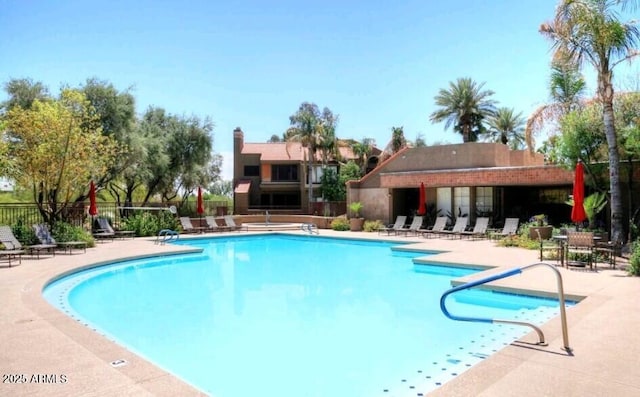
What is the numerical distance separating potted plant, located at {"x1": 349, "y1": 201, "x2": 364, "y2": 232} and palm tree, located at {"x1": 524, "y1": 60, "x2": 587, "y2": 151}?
1031 centimetres

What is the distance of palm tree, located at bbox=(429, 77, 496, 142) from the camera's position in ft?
122

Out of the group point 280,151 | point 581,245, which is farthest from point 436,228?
point 280,151

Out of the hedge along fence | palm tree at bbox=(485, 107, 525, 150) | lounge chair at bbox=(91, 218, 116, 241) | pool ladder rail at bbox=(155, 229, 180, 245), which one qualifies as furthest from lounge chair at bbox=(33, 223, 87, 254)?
palm tree at bbox=(485, 107, 525, 150)

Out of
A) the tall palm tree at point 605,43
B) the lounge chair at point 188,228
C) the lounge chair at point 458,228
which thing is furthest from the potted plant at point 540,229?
the lounge chair at point 188,228

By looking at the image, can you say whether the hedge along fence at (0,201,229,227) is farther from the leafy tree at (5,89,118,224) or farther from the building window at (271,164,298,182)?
the building window at (271,164,298,182)

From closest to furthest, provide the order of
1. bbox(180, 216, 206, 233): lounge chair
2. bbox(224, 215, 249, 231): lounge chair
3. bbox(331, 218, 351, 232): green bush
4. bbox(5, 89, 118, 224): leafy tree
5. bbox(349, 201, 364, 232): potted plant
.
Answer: bbox(5, 89, 118, 224): leafy tree → bbox(180, 216, 206, 233): lounge chair → bbox(349, 201, 364, 232): potted plant → bbox(331, 218, 351, 232): green bush → bbox(224, 215, 249, 231): lounge chair

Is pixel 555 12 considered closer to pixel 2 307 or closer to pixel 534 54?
pixel 534 54

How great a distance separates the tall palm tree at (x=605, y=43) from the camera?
12.9m

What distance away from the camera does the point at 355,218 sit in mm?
25953

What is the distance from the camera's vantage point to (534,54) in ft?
58.9

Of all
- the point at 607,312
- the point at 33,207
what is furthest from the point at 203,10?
the point at 607,312

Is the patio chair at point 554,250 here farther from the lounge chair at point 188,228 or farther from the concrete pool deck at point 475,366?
the lounge chair at point 188,228

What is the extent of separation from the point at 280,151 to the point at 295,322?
3403cm

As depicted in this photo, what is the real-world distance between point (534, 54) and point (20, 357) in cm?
1909
